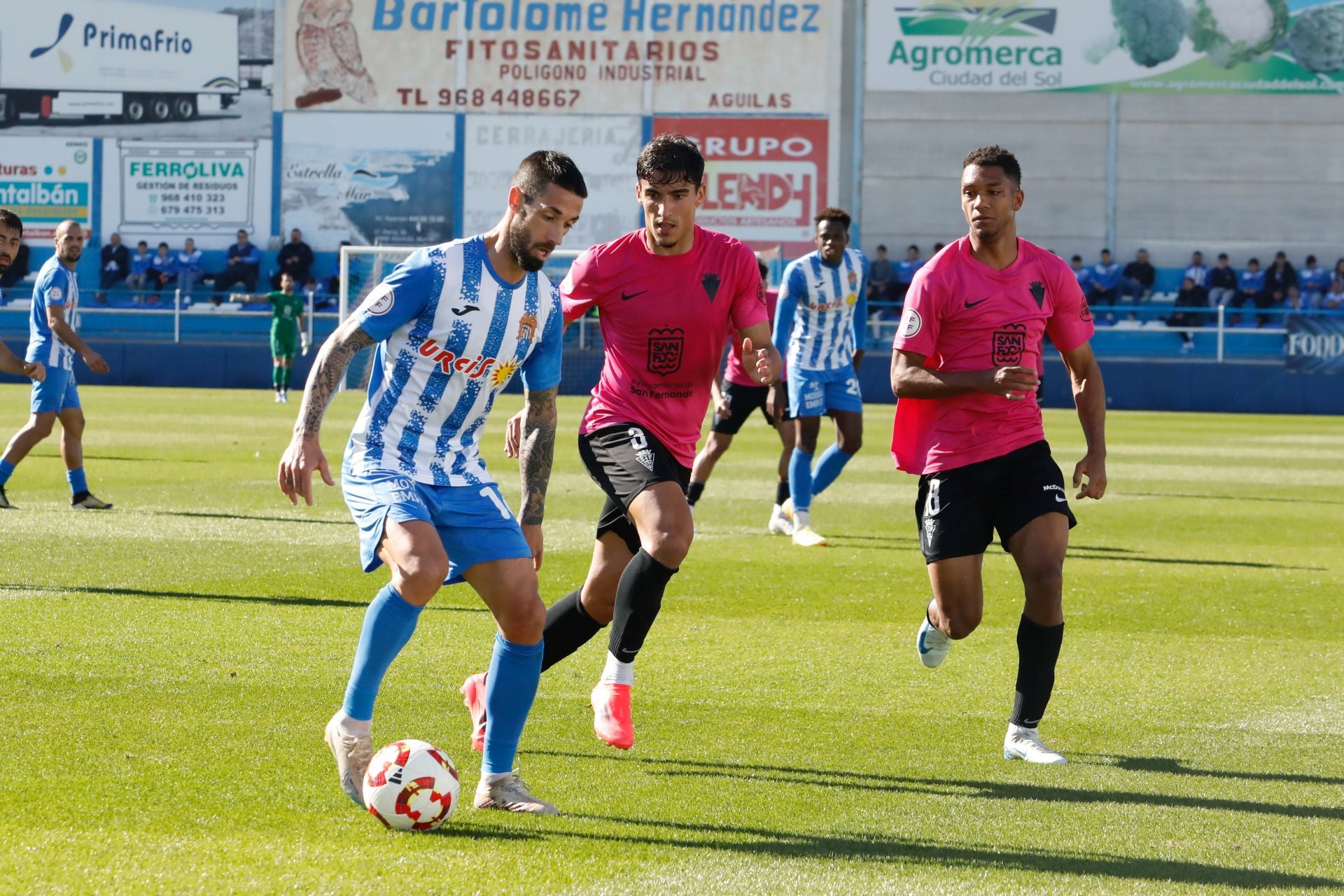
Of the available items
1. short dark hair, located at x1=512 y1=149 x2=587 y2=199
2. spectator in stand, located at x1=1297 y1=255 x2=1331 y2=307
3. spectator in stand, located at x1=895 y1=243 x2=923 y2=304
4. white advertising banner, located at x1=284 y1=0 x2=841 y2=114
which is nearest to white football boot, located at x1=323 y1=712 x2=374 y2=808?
short dark hair, located at x1=512 y1=149 x2=587 y2=199

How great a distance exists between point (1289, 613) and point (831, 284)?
14.7 ft

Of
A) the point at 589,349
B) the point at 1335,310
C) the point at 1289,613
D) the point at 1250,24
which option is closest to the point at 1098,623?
the point at 1289,613

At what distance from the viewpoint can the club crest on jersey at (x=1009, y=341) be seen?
596 centimetres

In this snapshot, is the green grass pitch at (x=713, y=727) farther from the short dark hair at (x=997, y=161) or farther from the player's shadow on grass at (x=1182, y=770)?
the short dark hair at (x=997, y=161)

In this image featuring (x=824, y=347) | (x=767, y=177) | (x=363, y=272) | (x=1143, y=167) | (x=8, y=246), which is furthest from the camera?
(x=767, y=177)

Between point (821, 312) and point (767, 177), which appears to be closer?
point (821, 312)

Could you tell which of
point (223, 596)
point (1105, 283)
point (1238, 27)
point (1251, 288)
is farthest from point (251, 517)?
point (1238, 27)

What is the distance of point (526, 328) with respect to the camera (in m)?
4.93

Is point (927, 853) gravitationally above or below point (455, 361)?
below

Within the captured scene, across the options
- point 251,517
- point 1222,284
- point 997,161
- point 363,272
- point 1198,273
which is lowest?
point 251,517

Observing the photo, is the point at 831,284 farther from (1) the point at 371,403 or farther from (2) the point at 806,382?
(1) the point at 371,403

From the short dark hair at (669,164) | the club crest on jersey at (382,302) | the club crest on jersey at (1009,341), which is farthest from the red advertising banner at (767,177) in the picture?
the club crest on jersey at (382,302)

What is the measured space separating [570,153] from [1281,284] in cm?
1539

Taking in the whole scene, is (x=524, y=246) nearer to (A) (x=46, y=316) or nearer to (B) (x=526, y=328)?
(B) (x=526, y=328)
